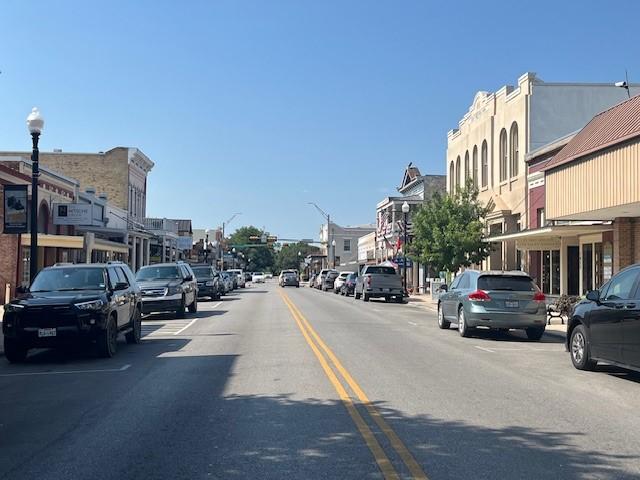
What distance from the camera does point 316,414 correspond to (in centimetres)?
809

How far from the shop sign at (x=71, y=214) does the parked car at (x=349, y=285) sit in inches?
665

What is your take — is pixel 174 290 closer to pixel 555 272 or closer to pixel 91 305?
pixel 91 305

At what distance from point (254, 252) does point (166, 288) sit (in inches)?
5376

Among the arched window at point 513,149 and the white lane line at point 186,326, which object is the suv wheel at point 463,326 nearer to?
the white lane line at point 186,326

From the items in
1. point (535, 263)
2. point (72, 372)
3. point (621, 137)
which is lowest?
point (72, 372)

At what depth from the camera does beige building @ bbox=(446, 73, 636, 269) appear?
1276 inches

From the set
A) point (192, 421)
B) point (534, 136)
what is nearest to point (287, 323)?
point (192, 421)

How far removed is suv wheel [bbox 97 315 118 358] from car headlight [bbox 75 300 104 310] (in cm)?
40

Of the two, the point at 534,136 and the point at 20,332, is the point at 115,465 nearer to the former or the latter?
the point at 20,332

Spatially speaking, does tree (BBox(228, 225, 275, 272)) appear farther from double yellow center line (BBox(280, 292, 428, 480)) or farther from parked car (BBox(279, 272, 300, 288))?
double yellow center line (BBox(280, 292, 428, 480))

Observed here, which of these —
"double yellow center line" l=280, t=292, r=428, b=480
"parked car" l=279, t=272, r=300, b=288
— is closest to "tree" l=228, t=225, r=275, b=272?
"parked car" l=279, t=272, r=300, b=288

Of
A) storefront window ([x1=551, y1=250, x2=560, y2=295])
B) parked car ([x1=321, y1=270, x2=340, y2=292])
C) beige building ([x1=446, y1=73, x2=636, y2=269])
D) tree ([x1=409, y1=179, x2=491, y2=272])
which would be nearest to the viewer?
storefront window ([x1=551, y1=250, x2=560, y2=295])

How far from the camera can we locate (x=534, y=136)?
3241cm

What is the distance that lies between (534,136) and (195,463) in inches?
1147
